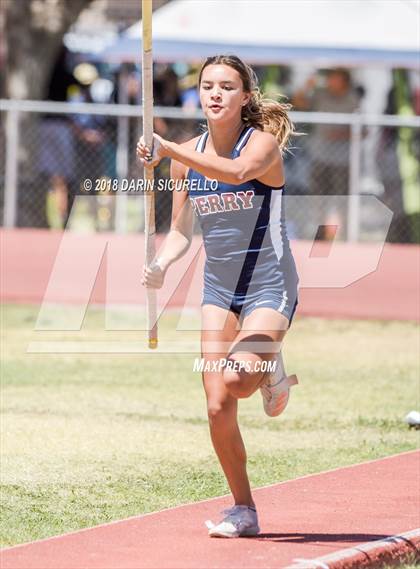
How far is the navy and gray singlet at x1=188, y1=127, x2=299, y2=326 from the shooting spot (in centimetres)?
700

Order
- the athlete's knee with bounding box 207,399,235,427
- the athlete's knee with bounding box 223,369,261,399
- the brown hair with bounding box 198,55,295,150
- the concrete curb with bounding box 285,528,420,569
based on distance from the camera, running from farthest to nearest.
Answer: the brown hair with bounding box 198,55,295,150 < the athlete's knee with bounding box 207,399,235,427 < the athlete's knee with bounding box 223,369,261,399 < the concrete curb with bounding box 285,528,420,569

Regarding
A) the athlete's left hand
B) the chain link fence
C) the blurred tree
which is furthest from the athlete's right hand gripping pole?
the blurred tree

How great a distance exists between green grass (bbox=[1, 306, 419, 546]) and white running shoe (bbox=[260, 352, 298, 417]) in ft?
3.60

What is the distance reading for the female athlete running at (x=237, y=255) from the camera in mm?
6871

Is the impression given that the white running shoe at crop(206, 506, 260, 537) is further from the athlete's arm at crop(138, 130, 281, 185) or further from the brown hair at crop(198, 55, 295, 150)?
the brown hair at crop(198, 55, 295, 150)

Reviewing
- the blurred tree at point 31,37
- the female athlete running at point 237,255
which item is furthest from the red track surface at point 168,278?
the female athlete running at point 237,255

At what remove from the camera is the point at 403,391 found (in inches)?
490

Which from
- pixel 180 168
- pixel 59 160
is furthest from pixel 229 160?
pixel 59 160

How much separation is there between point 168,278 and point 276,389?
10.00 metres

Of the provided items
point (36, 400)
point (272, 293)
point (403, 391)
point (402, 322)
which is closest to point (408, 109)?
point (402, 322)

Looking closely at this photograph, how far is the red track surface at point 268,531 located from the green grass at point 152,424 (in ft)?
1.42

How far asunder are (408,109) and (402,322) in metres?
3.73

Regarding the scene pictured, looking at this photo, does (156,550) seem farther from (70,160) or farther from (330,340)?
(70,160)
